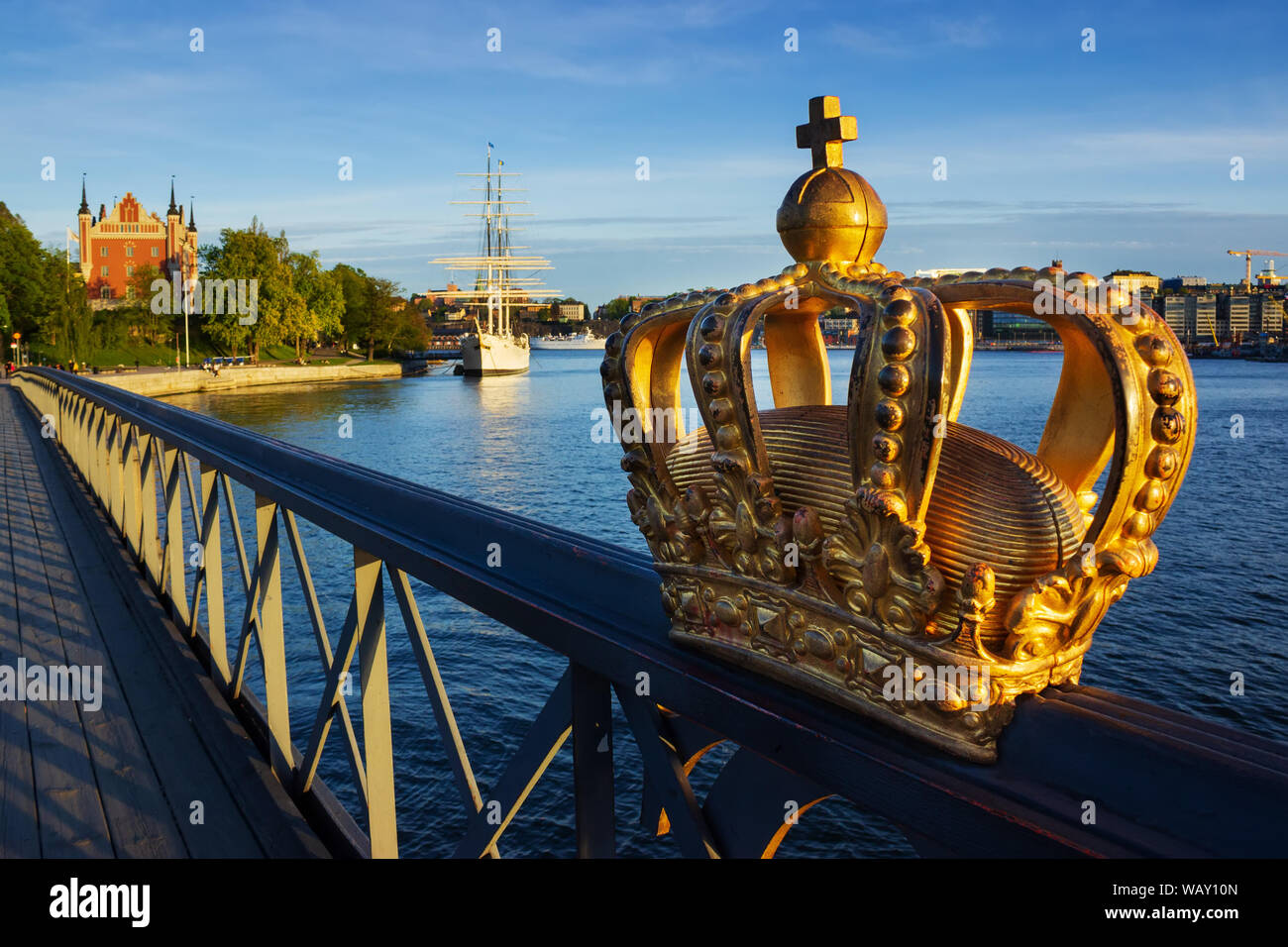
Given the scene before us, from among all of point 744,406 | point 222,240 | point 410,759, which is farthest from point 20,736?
point 222,240

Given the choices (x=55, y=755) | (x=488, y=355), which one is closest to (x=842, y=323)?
(x=55, y=755)

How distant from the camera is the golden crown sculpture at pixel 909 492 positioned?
3.94 feet

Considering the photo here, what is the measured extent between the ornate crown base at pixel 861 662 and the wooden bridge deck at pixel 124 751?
2.03 meters

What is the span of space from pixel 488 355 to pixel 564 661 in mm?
78383

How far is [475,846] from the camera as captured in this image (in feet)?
6.61

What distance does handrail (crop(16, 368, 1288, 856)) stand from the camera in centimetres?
99

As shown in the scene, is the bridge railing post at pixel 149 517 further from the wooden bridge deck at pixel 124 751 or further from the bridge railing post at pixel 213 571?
A: the bridge railing post at pixel 213 571

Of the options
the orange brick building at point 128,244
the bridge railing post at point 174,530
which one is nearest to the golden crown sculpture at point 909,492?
the bridge railing post at point 174,530

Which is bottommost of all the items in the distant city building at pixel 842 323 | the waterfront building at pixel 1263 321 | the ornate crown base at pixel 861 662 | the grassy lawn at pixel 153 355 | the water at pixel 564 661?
the water at pixel 564 661

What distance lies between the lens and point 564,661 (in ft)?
46.3

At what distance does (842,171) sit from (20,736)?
3851 mm

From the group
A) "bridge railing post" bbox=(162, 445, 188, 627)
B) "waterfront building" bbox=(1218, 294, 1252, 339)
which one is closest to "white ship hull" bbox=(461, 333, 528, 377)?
"waterfront building" bbox=(1218, 294, 1252, 339)
